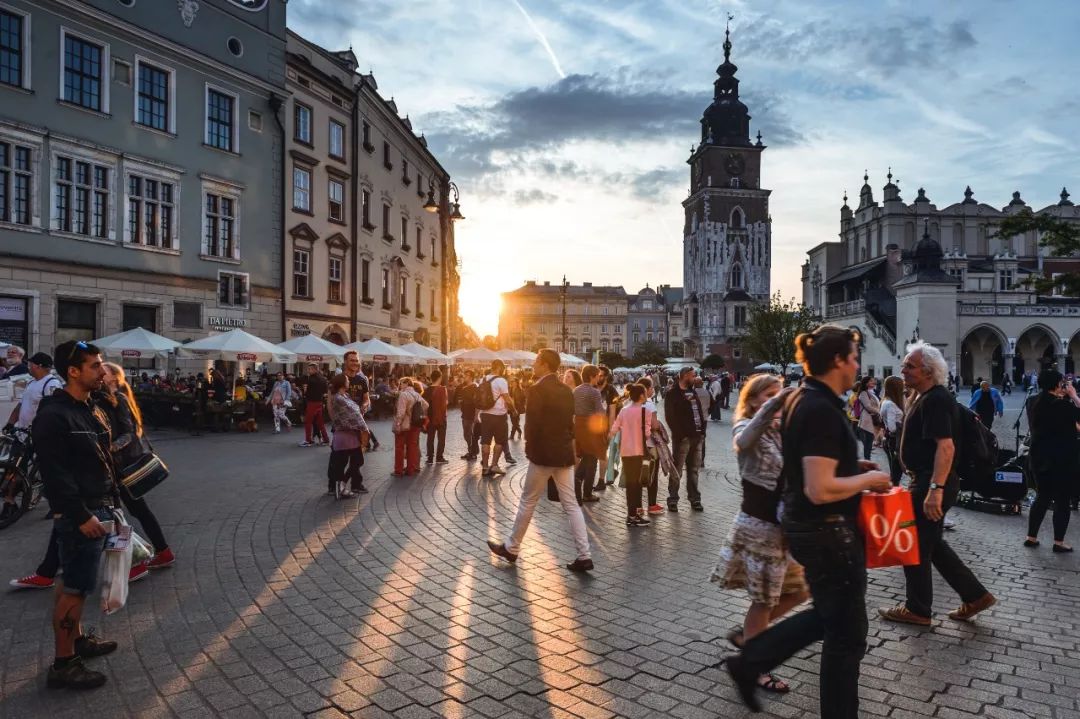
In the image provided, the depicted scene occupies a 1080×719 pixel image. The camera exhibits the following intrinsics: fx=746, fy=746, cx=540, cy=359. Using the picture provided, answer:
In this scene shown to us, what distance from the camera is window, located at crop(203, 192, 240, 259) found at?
89.1 feet

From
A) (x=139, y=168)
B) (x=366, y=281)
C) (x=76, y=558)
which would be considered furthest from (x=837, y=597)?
(x=366, y=281)

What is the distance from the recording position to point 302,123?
104 ft

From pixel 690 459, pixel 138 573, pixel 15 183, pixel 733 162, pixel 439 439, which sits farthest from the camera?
pixel 733 162

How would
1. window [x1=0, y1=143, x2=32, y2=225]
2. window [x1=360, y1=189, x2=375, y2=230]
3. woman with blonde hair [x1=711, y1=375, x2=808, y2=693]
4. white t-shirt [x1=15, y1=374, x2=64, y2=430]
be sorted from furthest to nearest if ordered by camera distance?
window [x1=360, y1=189, x2=375, y2=230], window [x1=0, y1=143, x2=32, y2=225], white t-shirt [x1=15, y1=374, x2=64, y2=430], woman with blonde hair [x1=711, y1=375, x2=808, y2=693]

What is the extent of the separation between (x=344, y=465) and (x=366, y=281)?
1091 inches

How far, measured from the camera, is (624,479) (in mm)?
9398

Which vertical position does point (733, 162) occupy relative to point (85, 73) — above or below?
above

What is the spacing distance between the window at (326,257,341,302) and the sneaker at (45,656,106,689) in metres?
30.2

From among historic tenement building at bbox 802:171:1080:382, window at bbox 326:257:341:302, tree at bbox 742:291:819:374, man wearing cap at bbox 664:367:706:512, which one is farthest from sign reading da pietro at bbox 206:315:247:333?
tree at bbox 742:291:819:374

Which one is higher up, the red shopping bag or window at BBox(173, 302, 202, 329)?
window at BBox(173, 302, 202, 329)

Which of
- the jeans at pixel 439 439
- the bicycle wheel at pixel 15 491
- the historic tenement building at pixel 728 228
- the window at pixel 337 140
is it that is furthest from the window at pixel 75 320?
the historic tenement building at pixel 728 228

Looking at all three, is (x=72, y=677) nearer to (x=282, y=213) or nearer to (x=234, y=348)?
(x=234, y=348)

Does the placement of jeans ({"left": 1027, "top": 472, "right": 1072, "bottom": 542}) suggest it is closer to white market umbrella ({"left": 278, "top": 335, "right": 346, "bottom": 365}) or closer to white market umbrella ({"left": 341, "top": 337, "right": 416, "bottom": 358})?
white market umbrella ({"left": 278, "top": 335, "right": 346, "bottom": 365})

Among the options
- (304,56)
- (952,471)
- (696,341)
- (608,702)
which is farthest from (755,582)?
(696,341)
